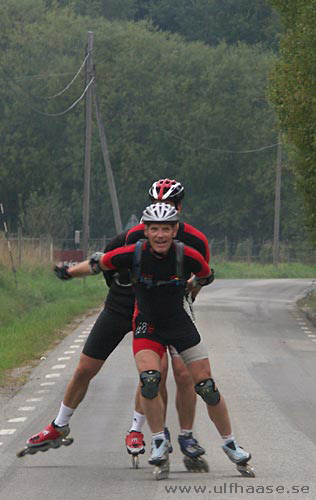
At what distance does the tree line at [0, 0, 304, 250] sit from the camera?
232 feet

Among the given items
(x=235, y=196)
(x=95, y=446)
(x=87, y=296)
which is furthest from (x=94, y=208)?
(x=95, y=446)

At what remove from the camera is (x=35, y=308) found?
28516 millimetres

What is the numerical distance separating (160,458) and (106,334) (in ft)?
3.88

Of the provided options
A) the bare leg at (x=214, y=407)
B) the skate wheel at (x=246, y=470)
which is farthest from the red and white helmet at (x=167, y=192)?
the skate wheel at (x=246, y=470)

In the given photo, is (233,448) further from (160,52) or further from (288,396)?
(160,52)

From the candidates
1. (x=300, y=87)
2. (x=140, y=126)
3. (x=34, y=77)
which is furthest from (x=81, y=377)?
(x=34, y=77)

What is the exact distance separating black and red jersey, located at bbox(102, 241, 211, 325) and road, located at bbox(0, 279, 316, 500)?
108 cm

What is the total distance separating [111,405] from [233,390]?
203 cm

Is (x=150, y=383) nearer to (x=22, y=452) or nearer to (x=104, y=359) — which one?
(x=104, y=359)

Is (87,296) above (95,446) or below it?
below

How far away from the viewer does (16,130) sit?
2803 inches

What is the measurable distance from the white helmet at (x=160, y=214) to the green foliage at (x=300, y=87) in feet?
57.2

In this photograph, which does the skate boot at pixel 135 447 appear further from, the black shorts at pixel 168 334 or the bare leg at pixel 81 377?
the black shorts at pixel 168 334

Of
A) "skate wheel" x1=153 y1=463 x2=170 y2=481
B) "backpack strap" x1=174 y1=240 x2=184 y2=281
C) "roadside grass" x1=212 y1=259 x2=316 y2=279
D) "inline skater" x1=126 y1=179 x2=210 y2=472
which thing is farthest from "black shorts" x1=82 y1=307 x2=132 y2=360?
"roadside grass" x1=212 y1=259 x2=316 y2=279
